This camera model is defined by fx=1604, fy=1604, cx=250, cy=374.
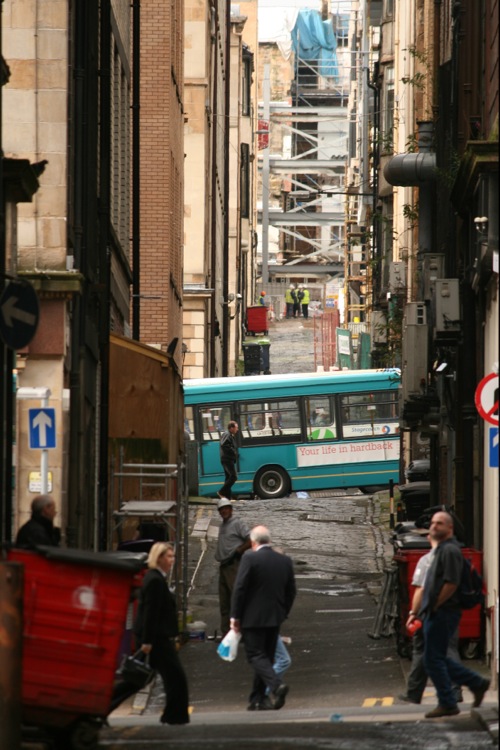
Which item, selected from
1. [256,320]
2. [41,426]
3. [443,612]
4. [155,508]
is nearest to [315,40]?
[256,320]

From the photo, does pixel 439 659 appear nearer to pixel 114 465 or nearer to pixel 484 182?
pixel 484 182

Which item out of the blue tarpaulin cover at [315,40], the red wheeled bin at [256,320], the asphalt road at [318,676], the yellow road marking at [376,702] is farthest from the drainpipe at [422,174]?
the blue tarpaulin cover at [315,40]

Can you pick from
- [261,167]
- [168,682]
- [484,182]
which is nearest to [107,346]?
[484,182]

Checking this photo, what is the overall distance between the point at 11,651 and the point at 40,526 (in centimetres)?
313

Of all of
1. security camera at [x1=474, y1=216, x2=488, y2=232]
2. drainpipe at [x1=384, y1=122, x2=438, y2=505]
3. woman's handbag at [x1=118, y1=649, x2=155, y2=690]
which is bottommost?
woman's handbag at [x1=118, y1=649, x2=155, y2=690]

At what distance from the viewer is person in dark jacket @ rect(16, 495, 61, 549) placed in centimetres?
1211

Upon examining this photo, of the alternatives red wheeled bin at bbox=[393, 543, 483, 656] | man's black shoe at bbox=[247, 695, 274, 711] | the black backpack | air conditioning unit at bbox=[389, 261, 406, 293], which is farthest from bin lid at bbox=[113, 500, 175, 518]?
air conditioning unit at bbox=[389, 261, 406, 293]

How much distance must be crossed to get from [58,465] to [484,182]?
567 centimetres

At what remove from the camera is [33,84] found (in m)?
17.9

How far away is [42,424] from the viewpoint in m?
15.5

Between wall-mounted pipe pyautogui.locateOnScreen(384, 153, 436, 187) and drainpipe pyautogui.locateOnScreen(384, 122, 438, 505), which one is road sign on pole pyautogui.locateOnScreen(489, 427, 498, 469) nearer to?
drainpipe pyautogui.locateOnScreen(384, 122, 438, 505)

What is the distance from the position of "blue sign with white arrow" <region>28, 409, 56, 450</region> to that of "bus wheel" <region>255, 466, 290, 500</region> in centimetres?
1956

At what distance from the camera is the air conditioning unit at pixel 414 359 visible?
24188 millimetres

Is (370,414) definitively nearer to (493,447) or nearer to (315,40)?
(493,447)
